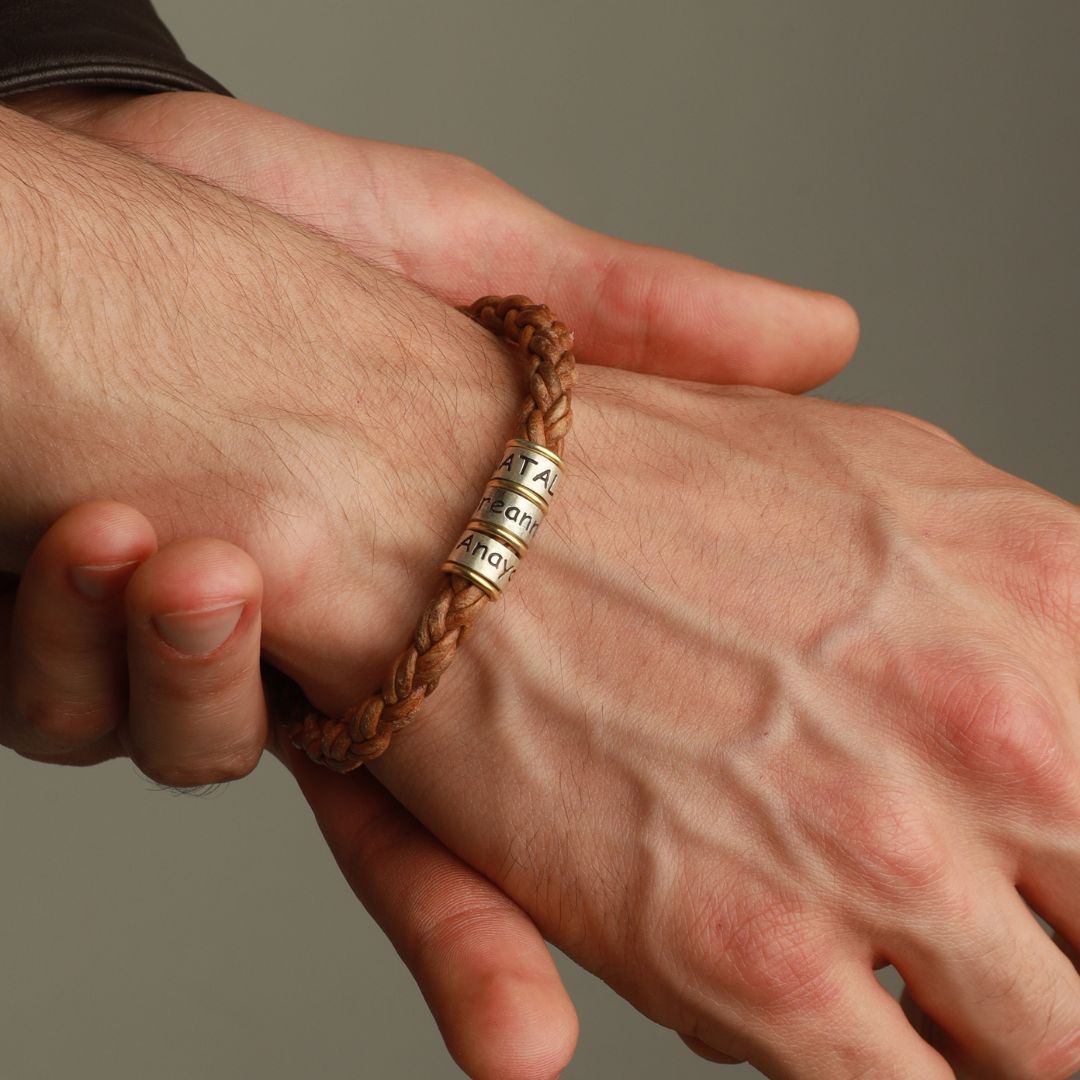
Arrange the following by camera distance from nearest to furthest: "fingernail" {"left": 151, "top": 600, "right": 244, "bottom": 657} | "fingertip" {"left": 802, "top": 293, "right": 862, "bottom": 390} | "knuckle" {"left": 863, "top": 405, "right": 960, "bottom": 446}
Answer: "fingernail" {"left": 151, "top": 600, "right": 244, "bottom": 657}
"knuckle" {"left": 863, "top": 405, "right": 960, "bottom": 446}
"fingertip" {"left": 802, "top": 293, "right": 862, "bottom": 390}

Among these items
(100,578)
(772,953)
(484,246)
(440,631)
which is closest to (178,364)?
(100,578)

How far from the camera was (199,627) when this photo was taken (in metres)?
0.85

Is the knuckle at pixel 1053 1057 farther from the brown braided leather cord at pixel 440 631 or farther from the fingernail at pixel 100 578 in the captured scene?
the fingernail at pixel 100 578

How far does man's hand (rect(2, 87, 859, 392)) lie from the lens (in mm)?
1269

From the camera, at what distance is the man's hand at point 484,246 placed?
127 cm

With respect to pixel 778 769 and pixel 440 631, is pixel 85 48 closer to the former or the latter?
pixel 440 631

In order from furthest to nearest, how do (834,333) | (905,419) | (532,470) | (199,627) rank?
(834,333)
(905,419)
(532,470)
(199,627)

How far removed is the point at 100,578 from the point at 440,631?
231 millimetres

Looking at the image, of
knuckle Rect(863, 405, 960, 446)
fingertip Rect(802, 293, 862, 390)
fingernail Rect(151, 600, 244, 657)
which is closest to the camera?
fingernail Rect(151, 600, 244, 657)

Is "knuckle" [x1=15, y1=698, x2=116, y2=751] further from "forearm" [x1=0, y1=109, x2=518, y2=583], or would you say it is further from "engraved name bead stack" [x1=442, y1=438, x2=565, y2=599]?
"engraved name bead stack" [x1=442, y1=438, x2=565, y2=599]

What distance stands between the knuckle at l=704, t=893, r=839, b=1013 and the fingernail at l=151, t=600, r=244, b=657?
411 millimetres

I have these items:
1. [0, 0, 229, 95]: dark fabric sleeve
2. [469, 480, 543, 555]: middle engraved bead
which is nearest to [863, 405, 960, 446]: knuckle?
[469, 480, 543, 555]: middle engraved bead

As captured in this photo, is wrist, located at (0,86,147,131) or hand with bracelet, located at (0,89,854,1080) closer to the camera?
hand with bracelet, located at (0,89,854,1080)

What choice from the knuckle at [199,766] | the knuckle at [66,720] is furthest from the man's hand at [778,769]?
the knuckle at [66,720]
